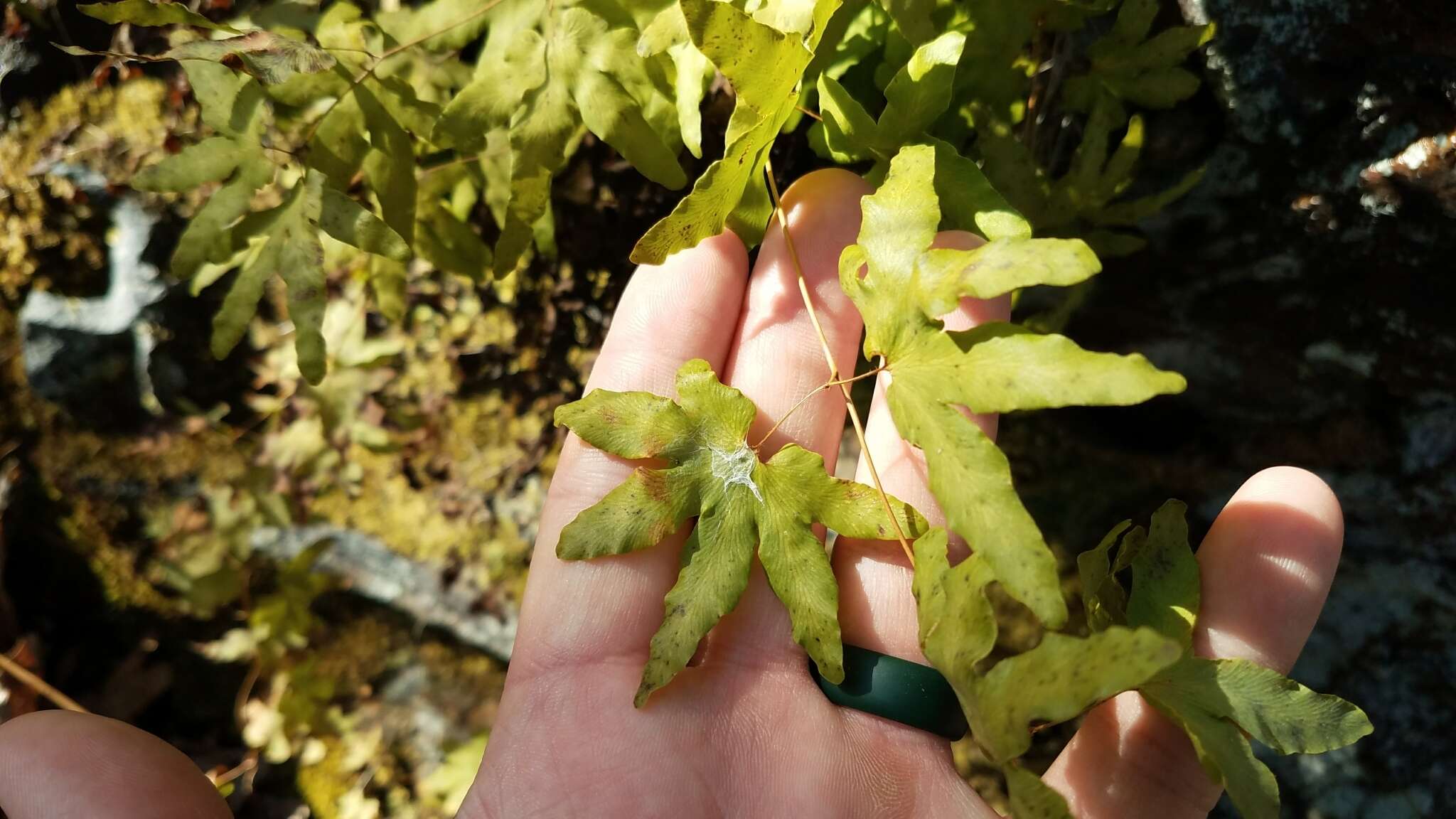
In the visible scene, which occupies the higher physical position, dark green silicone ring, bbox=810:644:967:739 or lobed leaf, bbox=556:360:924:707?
lobed leaf, bbox=556:360:924:707

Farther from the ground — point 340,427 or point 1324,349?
point 1324,349

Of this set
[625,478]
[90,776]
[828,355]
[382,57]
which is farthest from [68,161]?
[828,355]

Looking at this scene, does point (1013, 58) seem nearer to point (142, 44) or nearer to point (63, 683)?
point (142, 44)

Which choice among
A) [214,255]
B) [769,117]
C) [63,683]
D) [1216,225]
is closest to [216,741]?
[63,683]

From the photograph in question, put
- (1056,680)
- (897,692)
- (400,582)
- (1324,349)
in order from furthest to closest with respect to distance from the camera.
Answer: (400,582)
(1324,349)
(897,692)
(1056,680)

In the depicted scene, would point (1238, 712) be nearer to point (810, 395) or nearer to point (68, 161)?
point (810, 395)

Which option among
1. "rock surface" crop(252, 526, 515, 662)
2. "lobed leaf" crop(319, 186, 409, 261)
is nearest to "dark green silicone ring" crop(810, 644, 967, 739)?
"lobed leaf" crop(319, 186, 409, 261)

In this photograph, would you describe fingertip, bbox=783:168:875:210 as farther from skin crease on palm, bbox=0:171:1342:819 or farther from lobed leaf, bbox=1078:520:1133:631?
lobed leaf, bbox=1078:520:1133:631
